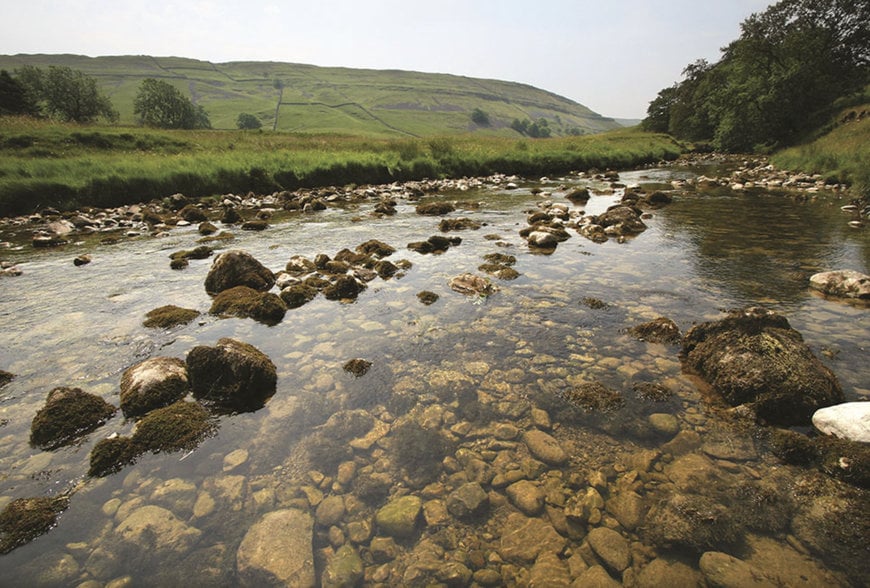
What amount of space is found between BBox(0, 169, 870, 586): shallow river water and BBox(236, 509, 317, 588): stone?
3.3 inches

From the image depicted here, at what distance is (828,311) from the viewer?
7.68 m

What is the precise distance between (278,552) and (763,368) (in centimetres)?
626

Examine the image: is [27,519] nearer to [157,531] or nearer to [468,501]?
[157,531]

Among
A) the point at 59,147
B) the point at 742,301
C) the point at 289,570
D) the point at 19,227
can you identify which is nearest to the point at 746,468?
the point at 289,570

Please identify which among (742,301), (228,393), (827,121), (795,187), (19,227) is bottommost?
(19,227)

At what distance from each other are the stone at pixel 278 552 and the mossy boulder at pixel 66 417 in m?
3.13

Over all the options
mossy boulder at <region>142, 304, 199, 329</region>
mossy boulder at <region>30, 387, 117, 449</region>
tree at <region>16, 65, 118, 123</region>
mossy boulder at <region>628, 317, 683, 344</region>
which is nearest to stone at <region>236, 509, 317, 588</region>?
mossy boulder at <region>30, 387, 117, 449</region>

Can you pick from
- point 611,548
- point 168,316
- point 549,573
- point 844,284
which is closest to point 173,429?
point 168,316

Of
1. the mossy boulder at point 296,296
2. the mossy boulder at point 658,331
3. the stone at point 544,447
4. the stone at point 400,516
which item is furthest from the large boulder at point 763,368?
the mossy boulder at point 296,296

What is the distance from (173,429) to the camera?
492 centimetres

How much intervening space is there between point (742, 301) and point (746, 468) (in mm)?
5802

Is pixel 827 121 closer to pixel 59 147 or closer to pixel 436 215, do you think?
pixel 436 215

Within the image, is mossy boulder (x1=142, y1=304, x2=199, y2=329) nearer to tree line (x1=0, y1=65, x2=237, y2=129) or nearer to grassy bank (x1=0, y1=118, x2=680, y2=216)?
grassy bank (x1=0, y1=118, x2=680, y2=216)

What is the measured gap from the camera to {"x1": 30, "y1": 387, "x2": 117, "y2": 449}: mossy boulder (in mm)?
4863
